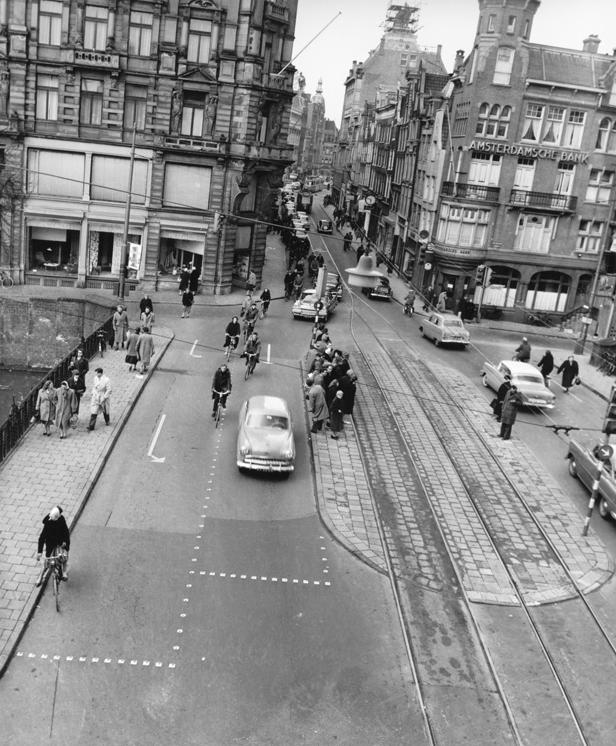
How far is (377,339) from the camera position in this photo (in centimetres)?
3900

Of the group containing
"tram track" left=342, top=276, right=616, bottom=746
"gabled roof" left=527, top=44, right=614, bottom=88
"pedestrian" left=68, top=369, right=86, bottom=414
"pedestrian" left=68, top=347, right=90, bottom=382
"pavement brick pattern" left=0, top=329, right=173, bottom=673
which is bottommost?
"pavement brick pattern" left=0, top=329, right=173, bottom=673

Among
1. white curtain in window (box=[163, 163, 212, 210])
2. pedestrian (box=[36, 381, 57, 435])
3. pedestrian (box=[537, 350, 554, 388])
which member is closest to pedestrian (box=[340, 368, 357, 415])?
pedestrian (box=[36, 381, 57, 435])

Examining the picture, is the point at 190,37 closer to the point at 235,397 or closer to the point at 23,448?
the point at 235,397

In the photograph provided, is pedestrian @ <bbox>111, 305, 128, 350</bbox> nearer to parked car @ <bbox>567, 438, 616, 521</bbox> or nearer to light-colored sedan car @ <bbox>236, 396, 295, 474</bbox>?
light-colored sedan car @ <bbox>236, 396, 295, 474</bbox>

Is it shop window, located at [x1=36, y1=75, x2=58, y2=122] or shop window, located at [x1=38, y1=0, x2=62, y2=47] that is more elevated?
shop window, located at [x1=38, y1=0, x2=62, y2=47]

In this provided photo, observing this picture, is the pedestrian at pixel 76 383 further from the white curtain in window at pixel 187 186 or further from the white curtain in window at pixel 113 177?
the white curtain in window at pixel 187 186

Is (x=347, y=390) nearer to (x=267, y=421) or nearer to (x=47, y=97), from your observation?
(x=267, y=421)

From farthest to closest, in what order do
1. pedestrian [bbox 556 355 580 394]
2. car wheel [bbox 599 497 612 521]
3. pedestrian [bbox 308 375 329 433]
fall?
1. pedestrian [bbox 556 355 580 394]
2. pedestrian [bbox 308 375 329 433]
3. car wheel [bbox 599 497 612 521]

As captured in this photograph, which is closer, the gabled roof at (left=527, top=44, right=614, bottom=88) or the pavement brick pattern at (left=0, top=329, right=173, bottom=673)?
the pavement brick pattern at (left=0, top=329, right=173, bottom=673)

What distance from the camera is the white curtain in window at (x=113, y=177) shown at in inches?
1688

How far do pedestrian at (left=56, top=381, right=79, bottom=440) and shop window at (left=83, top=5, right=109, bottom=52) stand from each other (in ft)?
86.2

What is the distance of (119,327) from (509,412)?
15.1 m

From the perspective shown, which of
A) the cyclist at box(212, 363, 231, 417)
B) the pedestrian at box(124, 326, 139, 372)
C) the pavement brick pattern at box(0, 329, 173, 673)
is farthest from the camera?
the pedestrian at box(124, 326, 139, 372)

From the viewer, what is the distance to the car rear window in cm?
2202
